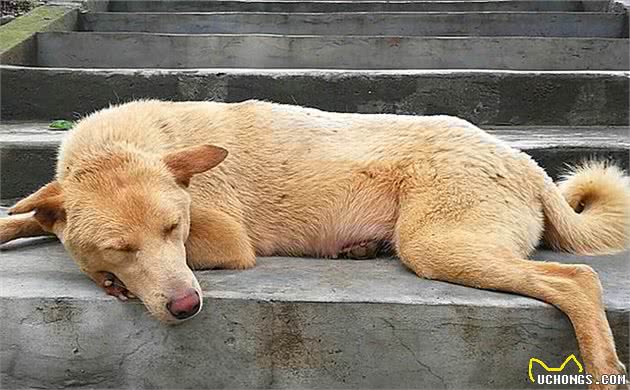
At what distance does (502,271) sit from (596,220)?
93 centimetres

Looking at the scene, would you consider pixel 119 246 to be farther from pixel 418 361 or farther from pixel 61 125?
pixel 61 125

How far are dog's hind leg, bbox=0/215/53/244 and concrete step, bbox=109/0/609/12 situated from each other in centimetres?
585

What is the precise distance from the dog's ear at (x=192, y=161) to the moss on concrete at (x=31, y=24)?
3.77 meters

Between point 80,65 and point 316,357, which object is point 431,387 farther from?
point 80,65

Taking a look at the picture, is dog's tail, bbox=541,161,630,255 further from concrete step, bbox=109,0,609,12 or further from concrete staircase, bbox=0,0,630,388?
concrete step, bbox=109,0,609,12

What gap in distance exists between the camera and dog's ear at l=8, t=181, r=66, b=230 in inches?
145

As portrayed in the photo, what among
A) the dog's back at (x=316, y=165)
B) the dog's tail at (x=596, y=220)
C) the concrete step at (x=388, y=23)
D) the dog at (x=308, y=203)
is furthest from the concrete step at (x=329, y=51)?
the dog's tail at (x=596, y=220)

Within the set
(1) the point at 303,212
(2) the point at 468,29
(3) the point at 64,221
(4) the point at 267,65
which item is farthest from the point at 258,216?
(2) the point at 468,29

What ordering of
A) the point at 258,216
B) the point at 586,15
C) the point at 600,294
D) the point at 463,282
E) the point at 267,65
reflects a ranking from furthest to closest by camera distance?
the point at 586,15 → the point at 267,65 → the point at 258,216 → the point at 463,282 → the point at 600,294

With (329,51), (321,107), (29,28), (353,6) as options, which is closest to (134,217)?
(321,107)

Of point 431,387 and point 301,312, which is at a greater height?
point 301,312

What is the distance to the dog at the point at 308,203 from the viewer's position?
11.5 feet

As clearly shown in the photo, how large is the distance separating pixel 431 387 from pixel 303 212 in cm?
114

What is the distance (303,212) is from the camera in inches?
169
